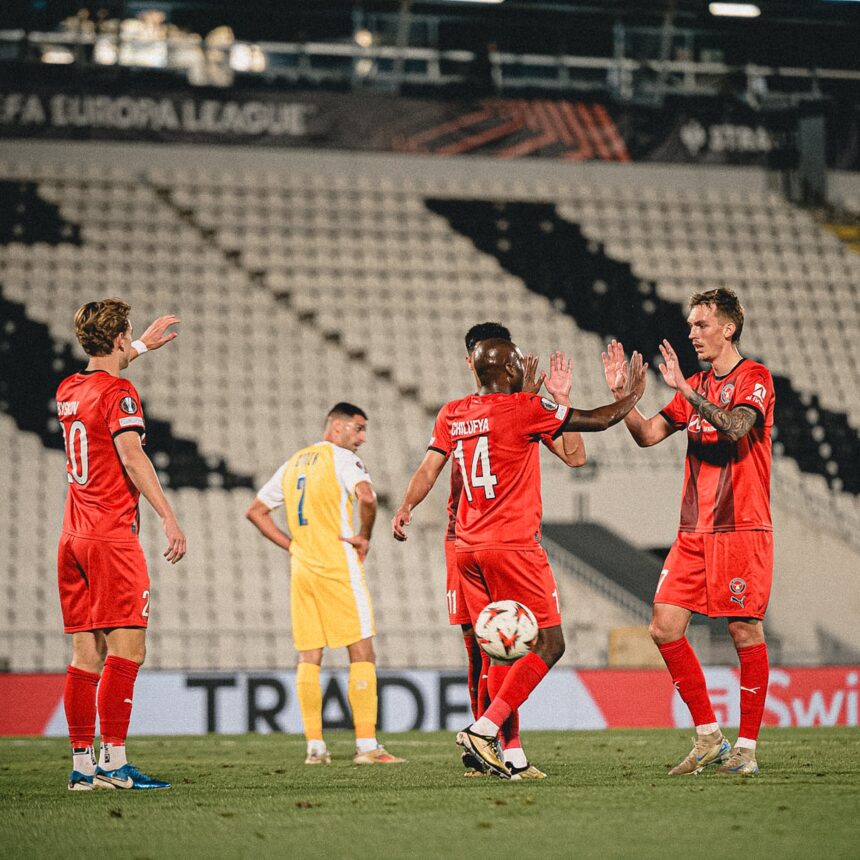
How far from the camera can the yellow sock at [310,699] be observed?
8.05 metres

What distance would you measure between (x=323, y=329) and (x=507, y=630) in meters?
12.7

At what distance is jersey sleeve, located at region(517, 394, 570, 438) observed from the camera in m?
6.43

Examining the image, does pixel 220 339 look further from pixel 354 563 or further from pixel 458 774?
pixel 458 774

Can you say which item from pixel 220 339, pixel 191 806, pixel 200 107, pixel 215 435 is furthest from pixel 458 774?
pixel 200 107

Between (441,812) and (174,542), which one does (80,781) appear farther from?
(441,812)

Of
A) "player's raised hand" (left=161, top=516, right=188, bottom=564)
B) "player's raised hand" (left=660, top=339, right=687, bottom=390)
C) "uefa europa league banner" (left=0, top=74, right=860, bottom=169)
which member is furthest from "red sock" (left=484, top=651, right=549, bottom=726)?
"uefa europa league banner" (left=0, top=74, right=860, bottom=169)

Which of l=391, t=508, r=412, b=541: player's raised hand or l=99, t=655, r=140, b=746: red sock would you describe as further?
l=391, t=508, r=412, b=541: player's raised hand

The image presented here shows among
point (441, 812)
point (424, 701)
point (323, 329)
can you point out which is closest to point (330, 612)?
point (441, 812)

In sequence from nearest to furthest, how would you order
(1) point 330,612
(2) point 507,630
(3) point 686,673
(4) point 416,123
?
(2) point 507,630 < (3) point 686,673 < (1) point 330,612 < (4) point 416,123

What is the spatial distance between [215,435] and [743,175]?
31.9ft

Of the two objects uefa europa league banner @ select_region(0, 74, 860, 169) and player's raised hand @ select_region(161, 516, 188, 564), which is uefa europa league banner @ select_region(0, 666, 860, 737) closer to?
player's raised hand @ select_region(161, 516, 188, 564)

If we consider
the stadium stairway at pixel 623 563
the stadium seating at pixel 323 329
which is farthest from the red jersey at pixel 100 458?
the stadium stairway at pixel 623 563

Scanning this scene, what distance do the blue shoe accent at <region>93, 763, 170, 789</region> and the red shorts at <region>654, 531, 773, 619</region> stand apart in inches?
97.2

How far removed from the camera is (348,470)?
27.6 feet
